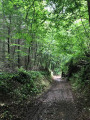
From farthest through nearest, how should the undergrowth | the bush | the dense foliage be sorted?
1. the dense foliage
2. the bush
3. the undergrowth

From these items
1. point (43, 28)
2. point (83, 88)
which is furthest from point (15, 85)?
point (83, 88)

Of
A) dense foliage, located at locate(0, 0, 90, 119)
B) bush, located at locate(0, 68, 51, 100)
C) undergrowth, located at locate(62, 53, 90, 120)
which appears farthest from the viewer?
dense foliage, located at locate(0, 0, 90, 119)

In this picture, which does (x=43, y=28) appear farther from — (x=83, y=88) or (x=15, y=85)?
(x=83, y=88)

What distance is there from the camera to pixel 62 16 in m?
5.86

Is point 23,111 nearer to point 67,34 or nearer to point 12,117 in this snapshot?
point 12,117

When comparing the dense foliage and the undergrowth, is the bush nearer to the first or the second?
the dense foliage

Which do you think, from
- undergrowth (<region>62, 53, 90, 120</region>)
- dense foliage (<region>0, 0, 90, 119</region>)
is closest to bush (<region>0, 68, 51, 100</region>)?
dense foliage (<region>0, 0, 90, 119</region>)

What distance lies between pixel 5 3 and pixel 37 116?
31.1 ft

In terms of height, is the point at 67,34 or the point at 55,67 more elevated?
the point at 67,34

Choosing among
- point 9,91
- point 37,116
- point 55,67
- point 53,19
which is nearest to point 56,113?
point 37,116

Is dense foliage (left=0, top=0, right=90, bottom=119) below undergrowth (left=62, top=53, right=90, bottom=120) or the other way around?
the other way around

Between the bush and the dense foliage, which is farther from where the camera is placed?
the dense foliage

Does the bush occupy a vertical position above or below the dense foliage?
below

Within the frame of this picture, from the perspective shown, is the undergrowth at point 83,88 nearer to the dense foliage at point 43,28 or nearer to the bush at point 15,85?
the dense foliage at point 43,28
